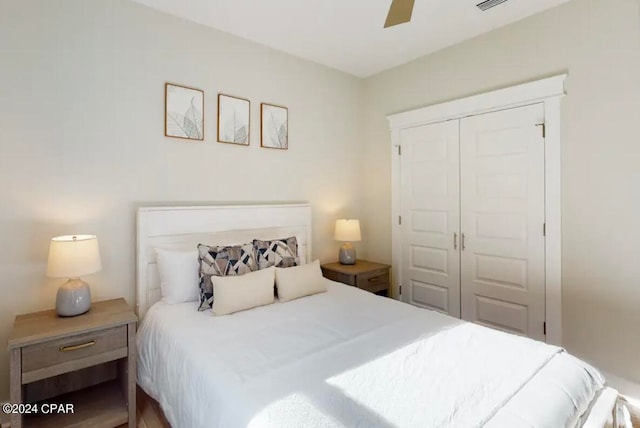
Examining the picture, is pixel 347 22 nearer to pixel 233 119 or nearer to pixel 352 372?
pixel 233 119

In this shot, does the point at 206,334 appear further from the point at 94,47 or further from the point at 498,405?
the point at 94,47

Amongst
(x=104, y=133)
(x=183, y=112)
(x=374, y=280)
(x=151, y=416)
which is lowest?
(x=151, y=416)

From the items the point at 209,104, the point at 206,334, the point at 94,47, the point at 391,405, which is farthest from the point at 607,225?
the point at 94,47

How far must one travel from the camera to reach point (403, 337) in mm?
1722

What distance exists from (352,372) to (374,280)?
2.00 m

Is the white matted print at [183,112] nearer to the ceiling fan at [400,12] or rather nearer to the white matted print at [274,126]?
the white matted print at [274,126]

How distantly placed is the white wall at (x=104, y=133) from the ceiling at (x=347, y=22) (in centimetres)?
18

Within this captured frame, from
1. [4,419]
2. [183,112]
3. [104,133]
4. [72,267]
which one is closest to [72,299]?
[72,267]

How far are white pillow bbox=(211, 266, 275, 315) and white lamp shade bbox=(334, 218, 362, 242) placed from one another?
1243 mm

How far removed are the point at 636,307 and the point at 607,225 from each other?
1.82 feet

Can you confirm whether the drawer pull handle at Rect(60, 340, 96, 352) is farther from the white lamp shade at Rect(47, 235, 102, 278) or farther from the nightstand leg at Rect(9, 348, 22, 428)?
the white lamp shade at Rect(47, 235, 102, 278)

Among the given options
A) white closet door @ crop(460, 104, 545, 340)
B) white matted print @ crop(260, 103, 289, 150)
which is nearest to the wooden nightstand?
white matted print @ crop(260, 103, 289, 150)

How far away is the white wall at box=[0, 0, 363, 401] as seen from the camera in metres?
1.97

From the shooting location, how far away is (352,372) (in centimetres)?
136
